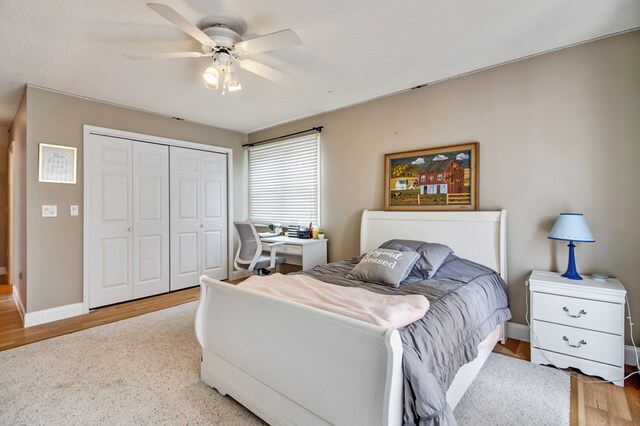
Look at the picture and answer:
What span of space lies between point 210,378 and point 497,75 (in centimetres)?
350

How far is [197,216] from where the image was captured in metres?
4.59

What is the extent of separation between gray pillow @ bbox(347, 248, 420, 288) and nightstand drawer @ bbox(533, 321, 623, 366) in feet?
3.53

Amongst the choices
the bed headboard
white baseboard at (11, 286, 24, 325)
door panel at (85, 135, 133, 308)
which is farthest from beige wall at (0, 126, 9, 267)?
the bed headboard

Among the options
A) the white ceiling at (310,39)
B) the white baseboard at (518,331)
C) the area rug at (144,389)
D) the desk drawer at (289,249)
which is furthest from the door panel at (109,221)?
the white baseboard at (518,331)

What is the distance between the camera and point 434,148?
314cm

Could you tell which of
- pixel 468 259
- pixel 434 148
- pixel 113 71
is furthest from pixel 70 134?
pixel 468 259

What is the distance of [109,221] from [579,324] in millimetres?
4851

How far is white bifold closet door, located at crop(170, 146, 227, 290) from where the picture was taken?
172 inches

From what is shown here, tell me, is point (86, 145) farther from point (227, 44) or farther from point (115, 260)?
point (227, 44)

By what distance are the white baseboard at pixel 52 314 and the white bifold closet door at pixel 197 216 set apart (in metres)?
1.12

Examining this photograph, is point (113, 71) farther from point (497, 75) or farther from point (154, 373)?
point (497, 75)

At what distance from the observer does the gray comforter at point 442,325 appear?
1.18 meters

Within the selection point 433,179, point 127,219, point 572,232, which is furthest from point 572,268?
point 127,219

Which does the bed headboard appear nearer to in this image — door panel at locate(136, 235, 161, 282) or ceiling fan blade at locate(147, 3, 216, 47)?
ceiling fan blade at locate(147, 3, 216, 47)
